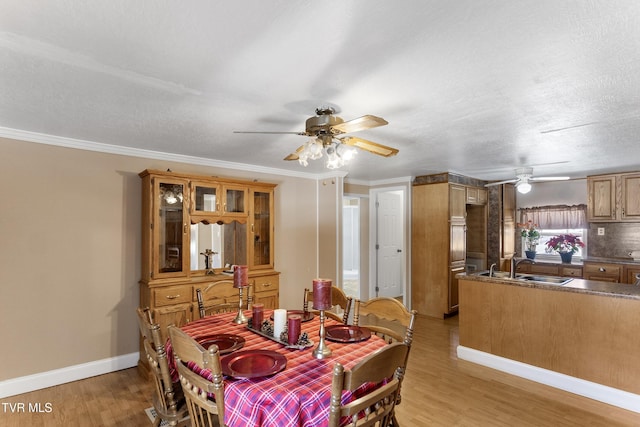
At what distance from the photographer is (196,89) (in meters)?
1.97

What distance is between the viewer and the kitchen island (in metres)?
2.73

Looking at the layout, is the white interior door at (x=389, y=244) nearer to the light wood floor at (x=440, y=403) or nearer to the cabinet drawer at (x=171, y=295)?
the light wood floor at (x=440, y=403)

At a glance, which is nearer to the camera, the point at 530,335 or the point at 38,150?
the point at 38,150

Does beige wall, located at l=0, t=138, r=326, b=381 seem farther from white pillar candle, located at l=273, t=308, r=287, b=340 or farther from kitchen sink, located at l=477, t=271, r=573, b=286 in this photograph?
kitchen sink, located at l=477, t=271, r=573, b=286

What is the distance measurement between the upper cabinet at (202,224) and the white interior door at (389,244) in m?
2.53

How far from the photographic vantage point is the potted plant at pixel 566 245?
534 cm

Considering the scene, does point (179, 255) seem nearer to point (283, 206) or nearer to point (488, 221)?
point (283, 206)

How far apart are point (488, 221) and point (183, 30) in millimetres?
5824

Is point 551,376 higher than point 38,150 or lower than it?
lower

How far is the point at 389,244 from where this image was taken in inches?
243

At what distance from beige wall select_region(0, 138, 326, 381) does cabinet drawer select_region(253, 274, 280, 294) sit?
1.24m

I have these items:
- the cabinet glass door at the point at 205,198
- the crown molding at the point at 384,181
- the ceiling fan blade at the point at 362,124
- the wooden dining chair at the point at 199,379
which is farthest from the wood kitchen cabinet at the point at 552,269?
the wooden dining chair at the point at 199,379

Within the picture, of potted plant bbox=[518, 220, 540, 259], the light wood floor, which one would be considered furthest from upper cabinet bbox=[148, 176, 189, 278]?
potted plant bbox=[518, 220, 540, 259]

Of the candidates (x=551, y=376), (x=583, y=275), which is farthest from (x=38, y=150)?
(x=583, y=275)
